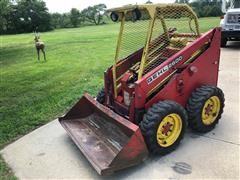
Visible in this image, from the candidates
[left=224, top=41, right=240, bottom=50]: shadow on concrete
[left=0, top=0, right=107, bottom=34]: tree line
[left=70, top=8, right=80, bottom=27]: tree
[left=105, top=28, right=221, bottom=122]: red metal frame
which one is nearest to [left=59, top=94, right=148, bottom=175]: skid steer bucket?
[left=105, top=28, right=221, bottom=122]: red metal frame

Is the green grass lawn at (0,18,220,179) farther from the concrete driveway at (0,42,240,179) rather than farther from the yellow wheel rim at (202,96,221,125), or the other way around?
the yellow wheel rim at (202,96,221,125)

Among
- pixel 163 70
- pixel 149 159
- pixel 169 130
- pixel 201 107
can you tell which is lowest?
pixel 149 159

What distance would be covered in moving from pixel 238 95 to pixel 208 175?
9.01 feet

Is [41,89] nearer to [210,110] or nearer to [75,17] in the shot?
[210,110]

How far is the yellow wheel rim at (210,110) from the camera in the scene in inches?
176

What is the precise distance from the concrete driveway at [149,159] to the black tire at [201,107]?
0.13 meters

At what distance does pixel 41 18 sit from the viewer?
48375 mm

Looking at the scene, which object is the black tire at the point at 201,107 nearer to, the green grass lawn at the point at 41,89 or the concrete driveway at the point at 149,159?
the concrete driveway at the point at 149,159

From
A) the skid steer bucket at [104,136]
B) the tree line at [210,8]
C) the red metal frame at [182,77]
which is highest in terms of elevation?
the tree line at [210,8]

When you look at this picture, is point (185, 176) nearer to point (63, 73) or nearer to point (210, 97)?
point (210, 97)

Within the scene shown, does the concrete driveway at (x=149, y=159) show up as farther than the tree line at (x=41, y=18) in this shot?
No

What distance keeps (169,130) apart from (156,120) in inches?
12.7

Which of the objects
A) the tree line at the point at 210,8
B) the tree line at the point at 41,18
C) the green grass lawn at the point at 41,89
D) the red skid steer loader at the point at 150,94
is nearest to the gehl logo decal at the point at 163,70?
the red skid steer loader at the point at 150,94

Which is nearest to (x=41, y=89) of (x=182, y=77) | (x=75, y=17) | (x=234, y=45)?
(x=182, y=77)
